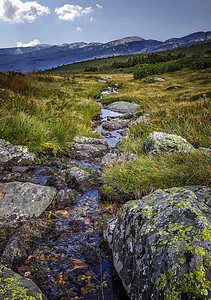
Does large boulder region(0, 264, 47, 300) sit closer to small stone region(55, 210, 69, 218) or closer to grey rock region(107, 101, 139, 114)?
small stone region(55, 210, 69, 218)

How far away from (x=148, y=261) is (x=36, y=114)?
8.17m

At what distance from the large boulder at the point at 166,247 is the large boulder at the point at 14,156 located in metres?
4.48

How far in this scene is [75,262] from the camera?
319 cm

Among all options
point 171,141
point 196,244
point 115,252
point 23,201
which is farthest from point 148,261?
point 171,141

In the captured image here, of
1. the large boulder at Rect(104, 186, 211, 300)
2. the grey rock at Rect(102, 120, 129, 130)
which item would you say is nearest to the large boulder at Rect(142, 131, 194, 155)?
the large boulder at Rect(104, 186, 211, 300)

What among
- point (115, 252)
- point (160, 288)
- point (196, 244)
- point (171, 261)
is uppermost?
point (196, 244)

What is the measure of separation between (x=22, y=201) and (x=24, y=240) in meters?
1.03

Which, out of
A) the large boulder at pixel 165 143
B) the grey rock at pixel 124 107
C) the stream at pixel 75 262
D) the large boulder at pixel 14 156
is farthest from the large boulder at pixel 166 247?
the grey rock at pixel 124 107

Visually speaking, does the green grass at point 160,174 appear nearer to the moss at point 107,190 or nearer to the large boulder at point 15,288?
the moss at point 107,190

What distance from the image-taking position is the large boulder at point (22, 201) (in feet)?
12.6

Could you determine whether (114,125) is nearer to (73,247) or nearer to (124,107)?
(124,107)

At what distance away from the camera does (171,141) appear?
5.86 m

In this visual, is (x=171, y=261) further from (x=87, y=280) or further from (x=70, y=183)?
(x=70, y=183)

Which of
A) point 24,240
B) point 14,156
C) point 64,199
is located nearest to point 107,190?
point 64,199
